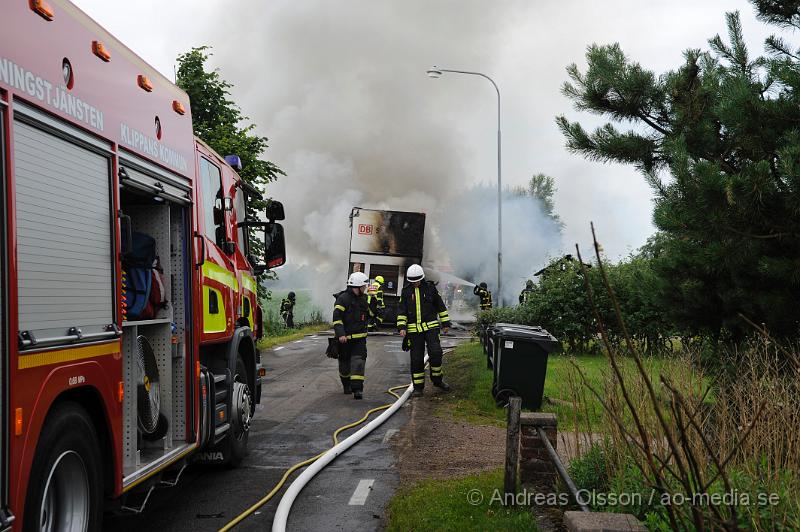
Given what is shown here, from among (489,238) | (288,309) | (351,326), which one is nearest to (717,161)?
(351,326)

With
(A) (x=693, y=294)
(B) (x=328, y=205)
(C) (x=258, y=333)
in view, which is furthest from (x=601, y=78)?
(B) (x=328, y=205)

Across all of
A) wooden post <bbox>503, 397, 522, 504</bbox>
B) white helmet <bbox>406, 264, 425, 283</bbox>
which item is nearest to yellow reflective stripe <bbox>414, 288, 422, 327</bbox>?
white helmet <bbox>406, 264, 425, 283</bbox>

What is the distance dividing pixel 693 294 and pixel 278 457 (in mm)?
3809

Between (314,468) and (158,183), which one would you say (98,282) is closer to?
(158,183)

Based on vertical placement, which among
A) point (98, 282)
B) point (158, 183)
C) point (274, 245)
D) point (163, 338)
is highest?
point (158, 183)

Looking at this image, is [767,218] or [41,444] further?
[767,218]

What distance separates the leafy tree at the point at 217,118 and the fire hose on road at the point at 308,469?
380 inches

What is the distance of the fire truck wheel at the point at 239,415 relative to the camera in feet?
21.2

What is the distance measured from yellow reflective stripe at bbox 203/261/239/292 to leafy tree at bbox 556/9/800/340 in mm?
3155

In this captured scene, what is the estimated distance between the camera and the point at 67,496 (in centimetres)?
372

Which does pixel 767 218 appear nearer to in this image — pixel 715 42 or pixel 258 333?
pixel 715 42

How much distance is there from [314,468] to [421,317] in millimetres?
4774

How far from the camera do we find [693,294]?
666 centimetres

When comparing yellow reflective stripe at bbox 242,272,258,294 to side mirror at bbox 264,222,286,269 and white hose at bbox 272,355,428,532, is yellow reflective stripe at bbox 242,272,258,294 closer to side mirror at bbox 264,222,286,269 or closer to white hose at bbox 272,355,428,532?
side mirror at bbox 264,222,286,269
